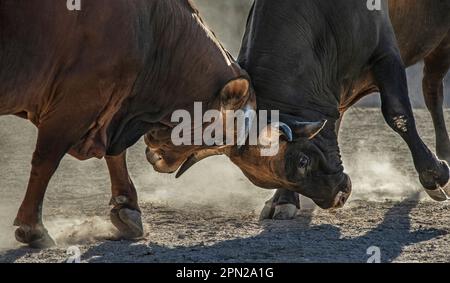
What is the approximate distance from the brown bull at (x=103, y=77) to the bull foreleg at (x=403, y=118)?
1.30 m

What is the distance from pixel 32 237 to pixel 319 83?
8.27 feet

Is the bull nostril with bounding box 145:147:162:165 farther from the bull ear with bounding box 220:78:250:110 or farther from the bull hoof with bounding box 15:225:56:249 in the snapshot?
the bull hoof with bounding box 15:225:56:249

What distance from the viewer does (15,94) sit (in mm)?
8469

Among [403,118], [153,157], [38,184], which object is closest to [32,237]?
[38,184]

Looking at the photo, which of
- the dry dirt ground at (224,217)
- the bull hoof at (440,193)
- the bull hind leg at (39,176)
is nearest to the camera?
the bull hind leg at (39,176)

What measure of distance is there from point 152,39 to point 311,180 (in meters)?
1.58

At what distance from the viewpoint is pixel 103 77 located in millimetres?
8703

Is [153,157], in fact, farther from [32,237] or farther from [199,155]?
[32,237]

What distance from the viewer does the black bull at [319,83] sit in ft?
31.3

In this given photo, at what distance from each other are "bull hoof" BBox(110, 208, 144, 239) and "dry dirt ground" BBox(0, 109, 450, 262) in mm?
95

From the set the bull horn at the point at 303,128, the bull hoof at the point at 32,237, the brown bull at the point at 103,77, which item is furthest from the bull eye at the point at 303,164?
the bull hoof at the point at 32,237

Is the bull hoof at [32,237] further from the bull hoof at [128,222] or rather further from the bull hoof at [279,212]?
the bull hoof at [279,212]
